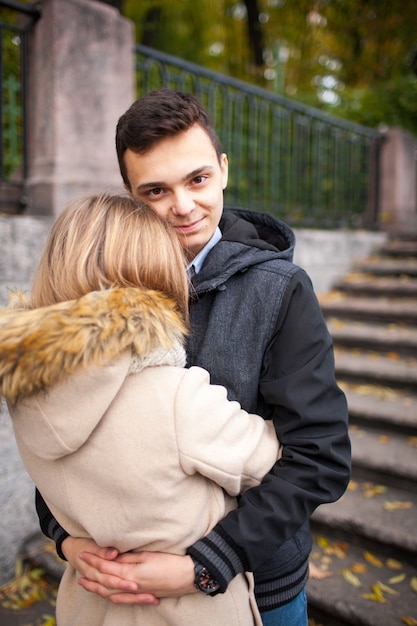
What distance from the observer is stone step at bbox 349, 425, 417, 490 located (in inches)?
123

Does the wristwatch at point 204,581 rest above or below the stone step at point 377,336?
below

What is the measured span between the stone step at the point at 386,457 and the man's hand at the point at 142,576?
7.66ft

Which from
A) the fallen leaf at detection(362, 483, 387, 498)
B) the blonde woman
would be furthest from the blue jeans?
the fallen leaf at detection(362, 483, 387, 498)

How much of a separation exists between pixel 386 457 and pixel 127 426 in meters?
A: 2.63

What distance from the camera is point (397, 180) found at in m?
7.01

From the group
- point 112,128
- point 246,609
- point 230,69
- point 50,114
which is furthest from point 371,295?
point 230,69

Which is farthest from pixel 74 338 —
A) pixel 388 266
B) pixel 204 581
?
pixel 388 266

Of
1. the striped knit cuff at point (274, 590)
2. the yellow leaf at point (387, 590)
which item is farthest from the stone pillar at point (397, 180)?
the striped knit cuff at point (274, 590)

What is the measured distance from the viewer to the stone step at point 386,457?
312cm

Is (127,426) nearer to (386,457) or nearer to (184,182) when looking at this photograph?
(184,182)

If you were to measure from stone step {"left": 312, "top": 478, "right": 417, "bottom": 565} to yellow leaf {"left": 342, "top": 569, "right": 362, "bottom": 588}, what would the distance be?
0.24 meters

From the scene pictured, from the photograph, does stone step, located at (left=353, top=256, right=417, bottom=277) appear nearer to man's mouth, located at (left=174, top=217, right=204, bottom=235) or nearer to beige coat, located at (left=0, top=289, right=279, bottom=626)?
man's mouth, located at (left=174, top=217, right=204, bottom=235)

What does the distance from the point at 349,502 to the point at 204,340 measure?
2.21m

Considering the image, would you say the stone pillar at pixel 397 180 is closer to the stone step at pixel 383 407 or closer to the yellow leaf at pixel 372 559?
the stone step at pixel 383 407
